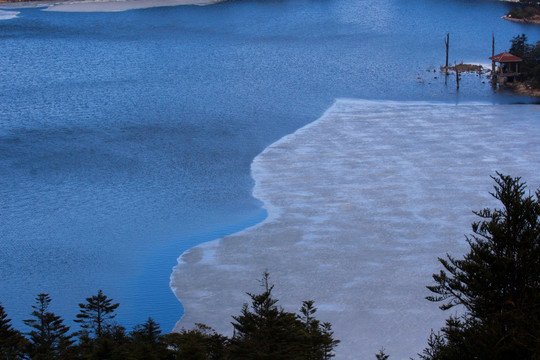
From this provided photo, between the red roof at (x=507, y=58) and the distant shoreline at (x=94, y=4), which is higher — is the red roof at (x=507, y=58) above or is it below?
below

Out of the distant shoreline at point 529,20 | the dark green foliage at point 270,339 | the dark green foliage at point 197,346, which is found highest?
the distant shoreline at point 529,20

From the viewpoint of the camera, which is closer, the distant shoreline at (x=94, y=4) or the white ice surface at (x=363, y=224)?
the white ice surface at (x=363, y=224)

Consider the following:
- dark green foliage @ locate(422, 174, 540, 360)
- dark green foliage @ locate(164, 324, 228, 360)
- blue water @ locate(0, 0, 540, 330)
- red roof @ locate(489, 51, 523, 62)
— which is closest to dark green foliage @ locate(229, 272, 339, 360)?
dark green foliage @ locate(164, 324, 228, 360)

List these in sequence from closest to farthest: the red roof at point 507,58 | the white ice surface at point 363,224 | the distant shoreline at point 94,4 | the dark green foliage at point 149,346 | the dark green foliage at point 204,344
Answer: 1. the dark green foliage at point 204,344
2. the dark green foliage at point 149,346
3. the white ice surface at point 363,224
4. the red roof at point 507,58
5. the distant shoreline at point 94,4

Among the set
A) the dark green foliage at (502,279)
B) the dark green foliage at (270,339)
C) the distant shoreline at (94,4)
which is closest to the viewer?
the dark green foliage at (502,279)

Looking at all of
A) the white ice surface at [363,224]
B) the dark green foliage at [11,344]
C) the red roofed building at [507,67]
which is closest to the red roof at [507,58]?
the red roofed building at [507,67]

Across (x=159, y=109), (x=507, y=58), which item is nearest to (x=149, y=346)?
(x=159, y=109)

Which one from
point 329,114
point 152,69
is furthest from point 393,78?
point 152,69

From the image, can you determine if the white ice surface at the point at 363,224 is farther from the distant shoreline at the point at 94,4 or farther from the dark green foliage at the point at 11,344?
the distant shoreline at the point at 94,4
